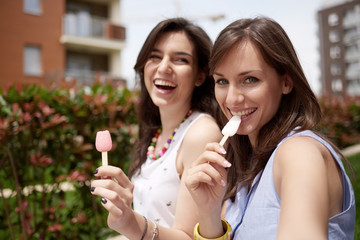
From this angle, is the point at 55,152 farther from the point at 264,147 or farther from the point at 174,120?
the point at 264,147

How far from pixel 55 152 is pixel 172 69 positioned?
5.77 feet

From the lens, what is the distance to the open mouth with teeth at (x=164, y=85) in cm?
226

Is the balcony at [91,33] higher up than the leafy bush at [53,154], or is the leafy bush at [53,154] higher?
the balcony at [91,33]

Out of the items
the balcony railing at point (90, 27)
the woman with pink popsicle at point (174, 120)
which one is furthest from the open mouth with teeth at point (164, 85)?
the balcony railing at point (90, 27)

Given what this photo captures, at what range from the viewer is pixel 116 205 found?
57.9 inches

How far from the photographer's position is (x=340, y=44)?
2440 inches

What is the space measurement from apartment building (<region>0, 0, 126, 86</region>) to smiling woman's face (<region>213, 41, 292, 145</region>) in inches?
Result: 585

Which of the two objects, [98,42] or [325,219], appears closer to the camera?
[325,219]

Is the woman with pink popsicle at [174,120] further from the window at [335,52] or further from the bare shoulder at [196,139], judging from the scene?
the window at [335,52]

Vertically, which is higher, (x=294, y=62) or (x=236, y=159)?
(x=294, y=62)

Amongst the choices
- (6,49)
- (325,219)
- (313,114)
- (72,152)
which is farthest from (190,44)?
(6,49)

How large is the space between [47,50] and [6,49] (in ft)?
6.29

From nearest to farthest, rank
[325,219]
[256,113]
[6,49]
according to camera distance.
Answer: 1. [325,219]
2. [256,113]
3. [6,49]

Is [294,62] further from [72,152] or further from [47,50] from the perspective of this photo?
[47,50]
